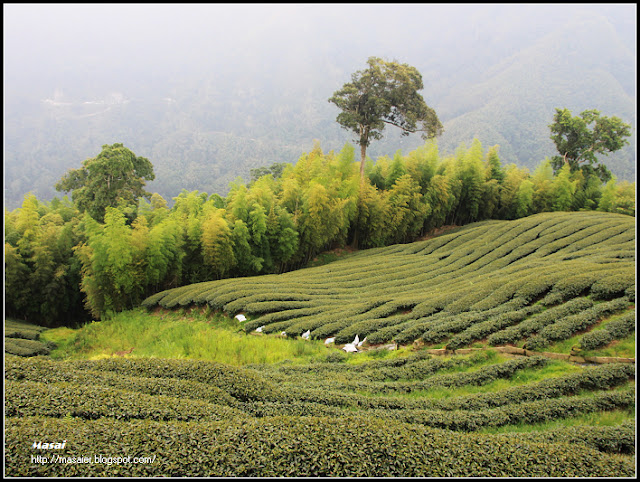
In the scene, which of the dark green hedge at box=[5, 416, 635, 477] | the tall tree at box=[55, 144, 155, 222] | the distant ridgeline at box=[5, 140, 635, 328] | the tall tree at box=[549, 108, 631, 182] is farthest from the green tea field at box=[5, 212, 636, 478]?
the tall tree at box=[549, 108, 631, 182]

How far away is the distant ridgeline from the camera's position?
1636cm

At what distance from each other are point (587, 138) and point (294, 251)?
32.9 metres

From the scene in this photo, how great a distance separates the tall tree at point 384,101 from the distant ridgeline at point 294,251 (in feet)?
9.62

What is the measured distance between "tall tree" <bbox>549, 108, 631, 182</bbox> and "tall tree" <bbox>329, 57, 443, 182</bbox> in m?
16.4

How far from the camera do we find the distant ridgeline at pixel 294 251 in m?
16.4

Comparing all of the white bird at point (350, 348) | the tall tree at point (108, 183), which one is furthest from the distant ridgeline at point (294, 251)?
the tall tree at point (108, 183)

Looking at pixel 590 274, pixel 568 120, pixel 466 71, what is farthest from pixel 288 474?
pixel 466 71

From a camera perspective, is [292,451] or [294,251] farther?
[294,251]

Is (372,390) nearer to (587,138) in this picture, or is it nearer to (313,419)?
(313,419)

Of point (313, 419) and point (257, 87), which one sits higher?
point (257, 87)

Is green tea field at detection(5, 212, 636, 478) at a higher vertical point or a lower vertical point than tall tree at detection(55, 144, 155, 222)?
lower

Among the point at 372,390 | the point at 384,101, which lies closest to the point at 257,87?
the point at 384,101

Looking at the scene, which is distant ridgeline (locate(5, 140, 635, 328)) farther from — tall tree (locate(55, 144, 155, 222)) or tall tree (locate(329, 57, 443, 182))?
tall tree (locate(329, 57, 443, 182))

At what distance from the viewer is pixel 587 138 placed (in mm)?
35969
